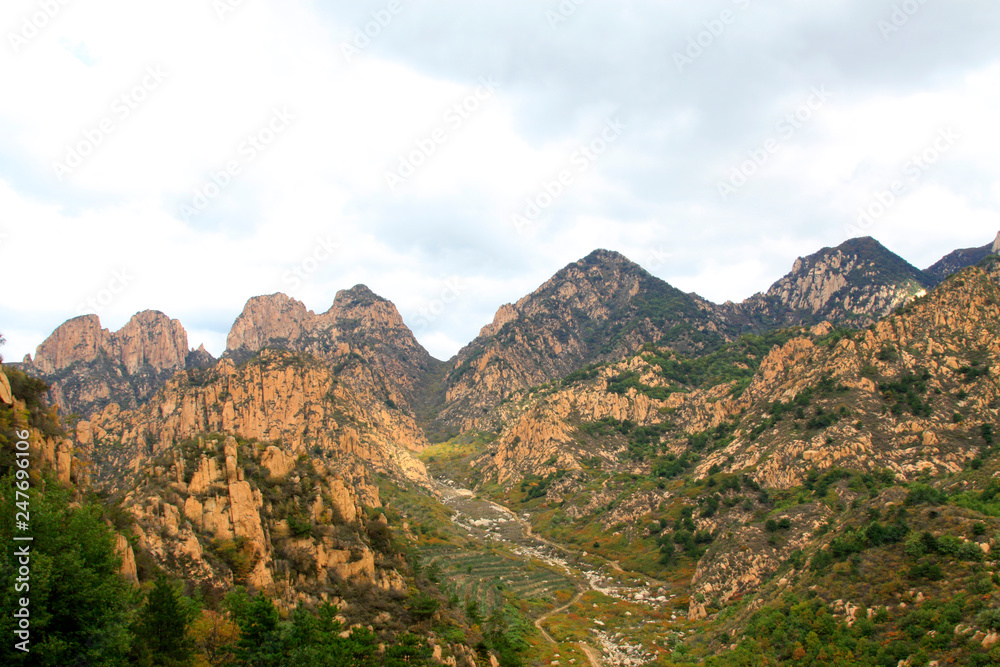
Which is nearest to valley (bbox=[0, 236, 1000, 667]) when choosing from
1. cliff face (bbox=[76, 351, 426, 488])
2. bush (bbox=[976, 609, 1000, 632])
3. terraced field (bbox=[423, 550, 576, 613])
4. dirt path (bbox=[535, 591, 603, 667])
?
bush (bbox=[976, 609, 1000, 632])

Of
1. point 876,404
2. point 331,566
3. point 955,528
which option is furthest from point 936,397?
point 331,566

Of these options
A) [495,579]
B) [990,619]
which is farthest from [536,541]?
[990,619]

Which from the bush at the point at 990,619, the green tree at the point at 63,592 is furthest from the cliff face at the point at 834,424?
the green tree at the point at 63,592

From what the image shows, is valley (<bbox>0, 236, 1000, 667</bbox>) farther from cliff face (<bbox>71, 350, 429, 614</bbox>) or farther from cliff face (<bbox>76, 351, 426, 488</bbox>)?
cliff face (<bbox>76, 351, 426, 488</bbox>)

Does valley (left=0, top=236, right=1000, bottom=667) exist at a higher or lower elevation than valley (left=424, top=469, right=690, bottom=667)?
higher

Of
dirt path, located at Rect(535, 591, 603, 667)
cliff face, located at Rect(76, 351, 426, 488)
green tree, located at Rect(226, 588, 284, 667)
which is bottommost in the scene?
dirt path, located at Rect(535, 591, 603, 667)

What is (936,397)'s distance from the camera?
74.7 m

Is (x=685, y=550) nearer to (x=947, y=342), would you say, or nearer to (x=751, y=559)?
(x=751, y=559)

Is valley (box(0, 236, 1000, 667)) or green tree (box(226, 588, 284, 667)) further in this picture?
valley (box(0, 236, 1000, 667))

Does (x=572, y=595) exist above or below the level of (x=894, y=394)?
below

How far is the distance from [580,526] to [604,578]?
1063 inches

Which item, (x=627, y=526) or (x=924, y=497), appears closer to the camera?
(x=924, y=497)

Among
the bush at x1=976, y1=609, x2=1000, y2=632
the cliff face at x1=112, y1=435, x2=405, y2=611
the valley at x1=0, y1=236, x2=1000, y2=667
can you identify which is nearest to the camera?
the bush at x1=976, y1=609, x2=1000, y2=632

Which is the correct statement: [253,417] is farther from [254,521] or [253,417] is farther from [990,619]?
[990,619]
